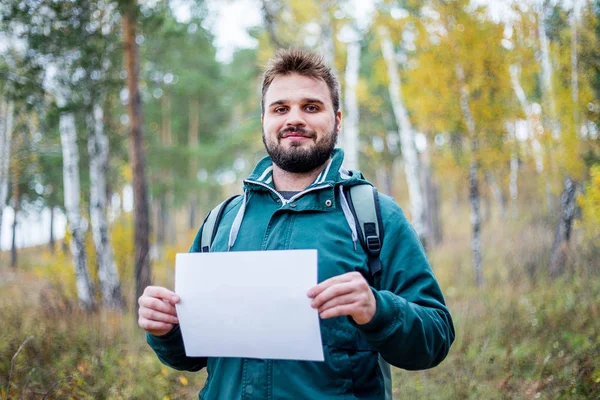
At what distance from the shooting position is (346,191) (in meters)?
1.71

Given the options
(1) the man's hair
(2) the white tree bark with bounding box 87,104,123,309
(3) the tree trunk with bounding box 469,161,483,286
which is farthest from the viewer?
(3) the tree trunk with bounding box 469,161,483,286

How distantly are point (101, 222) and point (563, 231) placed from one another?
8.27m

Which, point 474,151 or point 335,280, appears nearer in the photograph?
point 335,280

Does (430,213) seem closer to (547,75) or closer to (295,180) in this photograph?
(547,75)

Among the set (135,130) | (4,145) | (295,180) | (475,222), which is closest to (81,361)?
(295,180)

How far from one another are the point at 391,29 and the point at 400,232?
10.2 meters

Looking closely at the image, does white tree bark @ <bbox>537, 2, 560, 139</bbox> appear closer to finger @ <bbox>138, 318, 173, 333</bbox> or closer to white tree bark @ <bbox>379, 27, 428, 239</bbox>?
white tree bark @ <bbox>379, 27, 428, 239</bbox>

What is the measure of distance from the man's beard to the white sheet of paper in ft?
1.78

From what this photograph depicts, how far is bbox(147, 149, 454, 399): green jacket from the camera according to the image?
4.56 feet

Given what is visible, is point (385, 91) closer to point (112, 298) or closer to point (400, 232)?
point (112, 298)

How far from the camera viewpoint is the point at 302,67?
6.14ft

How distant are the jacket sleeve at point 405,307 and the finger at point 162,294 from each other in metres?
0.64

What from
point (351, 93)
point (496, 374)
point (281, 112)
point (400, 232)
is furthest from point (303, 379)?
point (351, 93)

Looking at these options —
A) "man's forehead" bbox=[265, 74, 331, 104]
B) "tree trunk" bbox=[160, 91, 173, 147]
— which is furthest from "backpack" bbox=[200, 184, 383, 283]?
"tree trunk" bbox=[160, 91, 173, 147]
